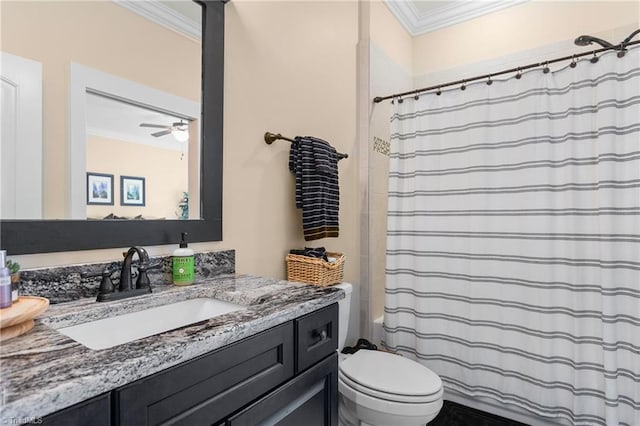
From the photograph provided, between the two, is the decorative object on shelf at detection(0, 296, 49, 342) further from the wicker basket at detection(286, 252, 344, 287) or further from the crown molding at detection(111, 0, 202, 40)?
the wicker basket at detection(286, 252, 344, 287)

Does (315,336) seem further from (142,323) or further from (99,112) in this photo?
(99,112)

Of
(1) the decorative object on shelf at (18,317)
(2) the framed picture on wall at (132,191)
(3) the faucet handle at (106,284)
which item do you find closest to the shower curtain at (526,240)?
(2) the framed picture on wall at (132,191)

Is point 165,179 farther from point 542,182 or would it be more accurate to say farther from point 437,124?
point 542,182

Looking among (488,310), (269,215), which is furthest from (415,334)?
(269,215)

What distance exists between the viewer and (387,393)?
4.54 ft

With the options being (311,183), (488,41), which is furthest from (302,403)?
(488,41)

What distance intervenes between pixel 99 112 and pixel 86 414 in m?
0.89

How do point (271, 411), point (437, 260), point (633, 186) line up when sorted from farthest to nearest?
point (437, 260)
point (633, 186)
point (271, 411)

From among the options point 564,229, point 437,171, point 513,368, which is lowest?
point 513,368

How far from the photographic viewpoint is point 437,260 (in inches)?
81.0

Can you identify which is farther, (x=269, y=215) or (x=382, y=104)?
(x=382, y=104)

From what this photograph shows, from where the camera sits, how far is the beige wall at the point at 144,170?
1086mm

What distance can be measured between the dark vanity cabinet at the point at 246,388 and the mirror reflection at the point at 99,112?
25.0 inches

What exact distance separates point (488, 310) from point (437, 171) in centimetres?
82
